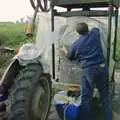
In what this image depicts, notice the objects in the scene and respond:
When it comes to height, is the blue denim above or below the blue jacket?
below

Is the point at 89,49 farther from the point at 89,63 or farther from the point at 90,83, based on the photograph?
the point at 90,83

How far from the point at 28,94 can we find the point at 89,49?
5.56 feet

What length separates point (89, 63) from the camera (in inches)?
263

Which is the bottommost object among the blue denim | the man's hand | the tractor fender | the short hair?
the blue denim

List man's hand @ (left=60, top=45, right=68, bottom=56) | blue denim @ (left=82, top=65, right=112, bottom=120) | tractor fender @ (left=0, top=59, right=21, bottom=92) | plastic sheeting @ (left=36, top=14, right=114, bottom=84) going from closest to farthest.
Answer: tractor fender @ (left=0, top=59, right=21, bottom=92)
blue denim @ (left=82, top=65, right=112, bottom=120)
man's hand @ (left=60, top=45, right=68, bottom=56)
plastic sheeting @ (left=36, top=14, right=114, bottom=84)

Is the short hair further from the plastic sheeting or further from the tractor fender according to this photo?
the tractor fender

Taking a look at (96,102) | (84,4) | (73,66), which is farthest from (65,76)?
(84,4)

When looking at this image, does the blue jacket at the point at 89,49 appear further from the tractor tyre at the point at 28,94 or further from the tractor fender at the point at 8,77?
the tractor fender at the point at 8,77

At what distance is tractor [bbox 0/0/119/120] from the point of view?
558cm

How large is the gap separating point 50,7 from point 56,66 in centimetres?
126

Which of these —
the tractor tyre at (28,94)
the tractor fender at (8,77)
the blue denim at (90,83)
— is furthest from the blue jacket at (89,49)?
the tractor fender at (8,77)

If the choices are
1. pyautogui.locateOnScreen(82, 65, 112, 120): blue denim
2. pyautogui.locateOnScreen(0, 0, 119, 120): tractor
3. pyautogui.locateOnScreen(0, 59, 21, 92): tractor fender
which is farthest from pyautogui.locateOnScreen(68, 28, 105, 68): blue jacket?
pyautogui.locateOnScreen(0, 59, 21, 92): tractor fender

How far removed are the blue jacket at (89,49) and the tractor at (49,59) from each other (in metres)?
0.38

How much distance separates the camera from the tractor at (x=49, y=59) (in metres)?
5.58
